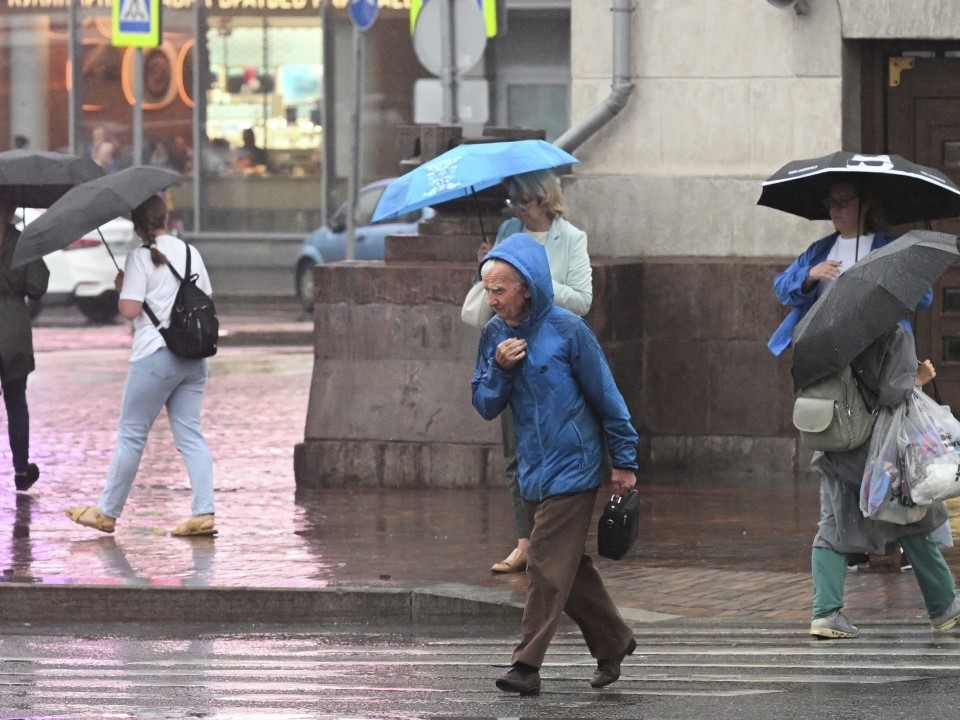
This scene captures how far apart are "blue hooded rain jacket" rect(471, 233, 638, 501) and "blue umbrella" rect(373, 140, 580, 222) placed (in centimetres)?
182

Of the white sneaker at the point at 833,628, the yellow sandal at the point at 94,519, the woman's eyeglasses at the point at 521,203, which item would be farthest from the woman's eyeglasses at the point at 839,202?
the yellow sandal at the point at 94,519

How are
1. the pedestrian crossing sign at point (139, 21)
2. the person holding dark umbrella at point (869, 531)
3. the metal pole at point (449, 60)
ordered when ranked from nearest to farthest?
the person holding dark umbrella at point (869, 531) < the metal pole at point (449, 60) < the pedestrian crossing sign at point (139, 21)

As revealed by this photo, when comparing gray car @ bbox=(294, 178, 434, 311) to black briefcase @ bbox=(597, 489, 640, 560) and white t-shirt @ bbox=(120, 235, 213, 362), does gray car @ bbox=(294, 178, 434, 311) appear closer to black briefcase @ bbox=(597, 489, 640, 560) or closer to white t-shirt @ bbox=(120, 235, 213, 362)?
white t-shirt @ bbox=(120, 235, 213, 362)

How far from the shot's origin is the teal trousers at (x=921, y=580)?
7.75 metres

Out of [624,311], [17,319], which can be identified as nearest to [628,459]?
[624,311]

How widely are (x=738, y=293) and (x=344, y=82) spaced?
18.1 metres

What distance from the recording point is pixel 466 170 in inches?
346

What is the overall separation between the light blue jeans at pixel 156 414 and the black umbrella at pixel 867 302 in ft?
11.9

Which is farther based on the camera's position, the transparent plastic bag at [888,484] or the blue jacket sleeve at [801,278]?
the blue jacket sleeve at [801,278]

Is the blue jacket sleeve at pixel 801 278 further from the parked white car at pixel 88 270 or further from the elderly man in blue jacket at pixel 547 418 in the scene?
the parked white car at pixel 88 270

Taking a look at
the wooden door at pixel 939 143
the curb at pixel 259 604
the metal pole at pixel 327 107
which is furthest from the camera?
the metal pole at pixel 327 107

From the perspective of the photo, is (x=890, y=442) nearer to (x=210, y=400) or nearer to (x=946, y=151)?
(x=946, y=151)

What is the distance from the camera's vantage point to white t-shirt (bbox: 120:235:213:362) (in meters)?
10.2

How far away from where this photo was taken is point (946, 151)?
12.5 meters
